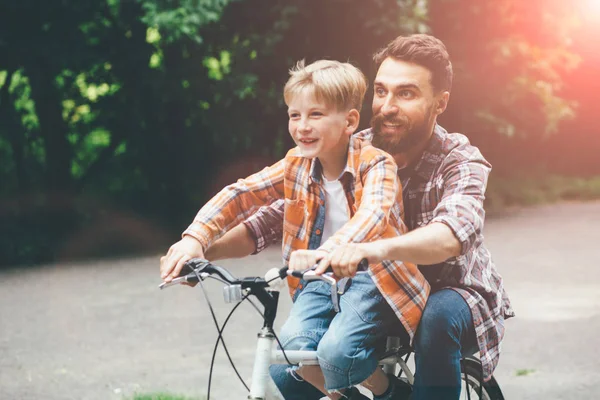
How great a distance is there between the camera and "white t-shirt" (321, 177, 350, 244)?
3.16 m

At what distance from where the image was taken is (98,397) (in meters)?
6.00

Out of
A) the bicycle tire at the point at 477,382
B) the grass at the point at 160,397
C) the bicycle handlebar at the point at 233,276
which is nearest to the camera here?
the bicycle handlebar at the point at 233,276

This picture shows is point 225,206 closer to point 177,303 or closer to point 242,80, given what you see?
point 177,303

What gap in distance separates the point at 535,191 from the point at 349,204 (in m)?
15.4

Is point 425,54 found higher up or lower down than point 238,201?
higher up

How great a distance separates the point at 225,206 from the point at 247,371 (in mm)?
3469

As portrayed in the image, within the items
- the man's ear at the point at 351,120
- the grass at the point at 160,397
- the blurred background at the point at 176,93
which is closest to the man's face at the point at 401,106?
the man's ear at the point at 351,120

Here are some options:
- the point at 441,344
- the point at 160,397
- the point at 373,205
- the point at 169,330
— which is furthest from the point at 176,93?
the point at 373,205

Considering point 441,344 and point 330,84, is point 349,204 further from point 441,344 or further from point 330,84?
point 441,344

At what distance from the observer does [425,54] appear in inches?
130

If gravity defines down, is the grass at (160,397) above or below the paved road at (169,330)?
above

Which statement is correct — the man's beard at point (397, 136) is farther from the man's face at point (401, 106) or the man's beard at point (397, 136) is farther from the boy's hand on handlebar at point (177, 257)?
the boy's hand on handlebar at point (177, 257)

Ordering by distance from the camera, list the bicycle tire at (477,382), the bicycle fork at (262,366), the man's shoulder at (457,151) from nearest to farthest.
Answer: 1. the bicycle fork at (262,366)
2. the man's shoulder at (457,151)
3. the bicycle tire at (477,382)

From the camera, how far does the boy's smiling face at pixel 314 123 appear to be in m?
2.96
